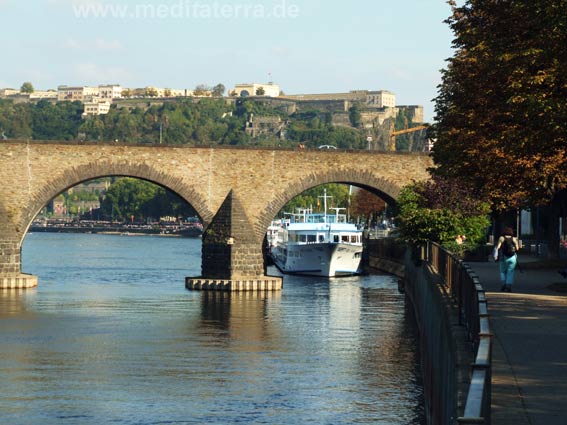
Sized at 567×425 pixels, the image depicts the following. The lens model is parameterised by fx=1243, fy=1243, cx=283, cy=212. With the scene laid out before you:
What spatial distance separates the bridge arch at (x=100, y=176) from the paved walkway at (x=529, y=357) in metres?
37.0

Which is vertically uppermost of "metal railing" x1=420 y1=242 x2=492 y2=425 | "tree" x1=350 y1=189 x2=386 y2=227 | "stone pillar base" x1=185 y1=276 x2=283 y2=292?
"tree" x1=350 y1=189 x2=386 y2=227

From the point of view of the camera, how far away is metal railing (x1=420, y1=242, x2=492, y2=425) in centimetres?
882

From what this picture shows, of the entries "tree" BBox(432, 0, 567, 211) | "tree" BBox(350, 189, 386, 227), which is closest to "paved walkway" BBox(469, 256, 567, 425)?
"tree" BBox(432, 0, 567, 211)

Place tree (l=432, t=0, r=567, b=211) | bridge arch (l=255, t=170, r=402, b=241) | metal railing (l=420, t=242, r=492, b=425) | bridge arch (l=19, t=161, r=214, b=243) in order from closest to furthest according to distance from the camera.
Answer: metal railing (l=420, t=242, r=492, b=425), tree (l=432, t=0, r=567, b=211), bridge arch (l=19, t=161, r=214, b=243), bridge arch (l=255, t=170, r=402, b=241)

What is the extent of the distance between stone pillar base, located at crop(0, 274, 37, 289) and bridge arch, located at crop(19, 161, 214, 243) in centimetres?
214

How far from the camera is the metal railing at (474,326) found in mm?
8820

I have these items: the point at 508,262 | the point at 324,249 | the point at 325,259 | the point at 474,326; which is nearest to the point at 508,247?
the point at 508,262

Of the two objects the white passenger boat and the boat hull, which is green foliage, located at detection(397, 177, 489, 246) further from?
the white passenger boat

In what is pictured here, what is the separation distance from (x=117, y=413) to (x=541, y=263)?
2119cm

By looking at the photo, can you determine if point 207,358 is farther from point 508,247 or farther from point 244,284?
point 244,284

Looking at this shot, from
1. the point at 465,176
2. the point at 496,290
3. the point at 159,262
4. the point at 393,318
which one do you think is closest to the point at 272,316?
the point at 393,318

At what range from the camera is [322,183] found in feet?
224

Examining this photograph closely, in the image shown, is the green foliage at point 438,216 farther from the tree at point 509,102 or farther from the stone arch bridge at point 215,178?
the stone arch bridge at point 215,178

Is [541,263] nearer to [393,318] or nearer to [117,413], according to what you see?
[393,318]
